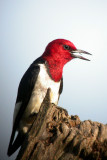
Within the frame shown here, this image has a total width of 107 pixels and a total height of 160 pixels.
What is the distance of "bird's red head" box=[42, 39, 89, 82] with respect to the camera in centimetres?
430

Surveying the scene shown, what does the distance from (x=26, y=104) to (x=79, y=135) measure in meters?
2.00

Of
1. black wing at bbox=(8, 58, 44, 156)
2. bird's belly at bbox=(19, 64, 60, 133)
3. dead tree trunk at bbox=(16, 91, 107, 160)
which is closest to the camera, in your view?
dead tree trunk at bbox=(16, 91, 107, 160)

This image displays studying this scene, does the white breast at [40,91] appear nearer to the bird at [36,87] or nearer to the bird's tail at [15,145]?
the bird at [36,87]

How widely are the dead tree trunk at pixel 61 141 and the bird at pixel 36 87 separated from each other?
1.54m

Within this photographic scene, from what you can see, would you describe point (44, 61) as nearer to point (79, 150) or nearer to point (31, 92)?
point (31, 92)

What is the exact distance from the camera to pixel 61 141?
234 cm

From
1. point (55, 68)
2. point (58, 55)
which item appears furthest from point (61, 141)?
point (58, 55)

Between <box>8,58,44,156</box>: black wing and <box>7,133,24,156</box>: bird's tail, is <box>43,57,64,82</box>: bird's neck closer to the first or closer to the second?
<box>8,58,44,156</box>: black wing

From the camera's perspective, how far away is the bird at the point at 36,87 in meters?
4.09

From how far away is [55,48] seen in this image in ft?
15.4

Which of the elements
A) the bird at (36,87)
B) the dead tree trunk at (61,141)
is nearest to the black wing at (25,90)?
the bird at (36,87)

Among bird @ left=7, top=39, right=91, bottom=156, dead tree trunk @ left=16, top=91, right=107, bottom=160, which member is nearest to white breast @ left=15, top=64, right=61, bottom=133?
bird @ left=7, top=39, right=91, bottom=156

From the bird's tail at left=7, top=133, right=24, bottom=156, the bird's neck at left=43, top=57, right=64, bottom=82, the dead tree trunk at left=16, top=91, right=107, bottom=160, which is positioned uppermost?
the bird's neck at left=43, top=57, right=64, bottom=82

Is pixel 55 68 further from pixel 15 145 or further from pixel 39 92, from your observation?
pixel 15 145
